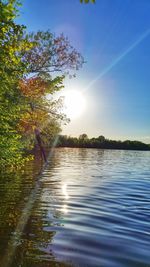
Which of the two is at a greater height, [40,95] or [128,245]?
[40,95]

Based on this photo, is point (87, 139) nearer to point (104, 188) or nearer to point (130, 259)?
point (104, 188)

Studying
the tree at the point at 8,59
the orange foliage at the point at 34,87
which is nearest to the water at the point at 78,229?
the tree at the point at 8,59

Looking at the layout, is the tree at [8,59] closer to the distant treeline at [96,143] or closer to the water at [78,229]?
the water at [78,229]

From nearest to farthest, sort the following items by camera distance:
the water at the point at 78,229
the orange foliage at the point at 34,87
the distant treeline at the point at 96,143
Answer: the water at the point at 78,229 < the orange foliage at the point at 34,87 < the distant treeline at the point at 96,143

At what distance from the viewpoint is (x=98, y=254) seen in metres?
9.65

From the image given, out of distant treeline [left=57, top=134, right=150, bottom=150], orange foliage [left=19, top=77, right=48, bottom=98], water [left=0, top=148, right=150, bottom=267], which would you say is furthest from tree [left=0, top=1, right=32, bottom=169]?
distant treeline [left=57, top=134, right=150, bottom=150]

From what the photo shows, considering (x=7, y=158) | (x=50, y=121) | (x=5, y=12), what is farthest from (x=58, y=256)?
(x=50, y=121)

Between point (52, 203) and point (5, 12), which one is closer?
point (5, 12)

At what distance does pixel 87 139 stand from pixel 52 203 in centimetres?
14349

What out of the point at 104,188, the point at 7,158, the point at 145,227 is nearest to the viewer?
the point at 145,227

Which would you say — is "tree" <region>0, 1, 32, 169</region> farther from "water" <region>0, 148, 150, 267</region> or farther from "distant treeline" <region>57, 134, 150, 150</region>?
"distant treeline" <region>57, 134, 150, 150</region>

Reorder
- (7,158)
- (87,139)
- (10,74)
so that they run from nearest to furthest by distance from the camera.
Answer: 1. (10,74)
2. (7,158)
3. (87,139)

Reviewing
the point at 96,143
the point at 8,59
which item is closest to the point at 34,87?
the point at 8,59

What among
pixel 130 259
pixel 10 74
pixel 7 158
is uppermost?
pixel 10 74
